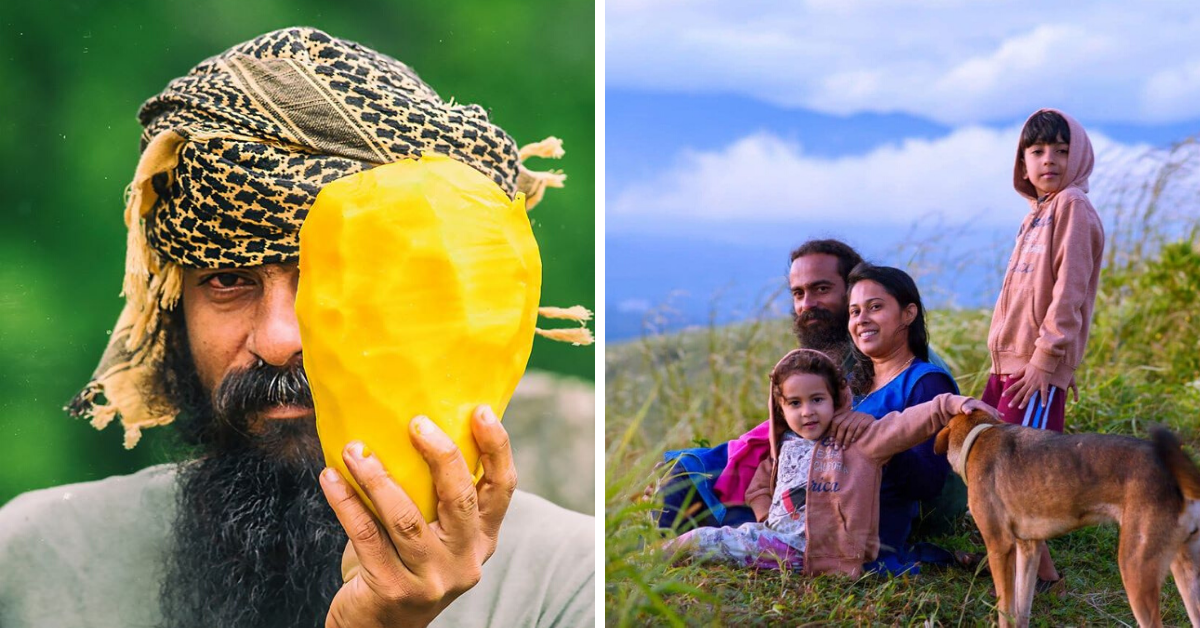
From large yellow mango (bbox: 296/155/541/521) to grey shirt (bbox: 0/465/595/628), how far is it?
130 cm

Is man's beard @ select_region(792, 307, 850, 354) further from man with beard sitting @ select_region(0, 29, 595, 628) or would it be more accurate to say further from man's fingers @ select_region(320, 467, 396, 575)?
man's fingers @ select_region(320, 467, 396, 575)

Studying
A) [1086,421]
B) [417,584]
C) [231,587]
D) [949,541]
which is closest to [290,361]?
[231,587]

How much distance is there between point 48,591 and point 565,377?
1782 mm

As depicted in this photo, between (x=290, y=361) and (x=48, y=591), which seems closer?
(x=290, y=361)

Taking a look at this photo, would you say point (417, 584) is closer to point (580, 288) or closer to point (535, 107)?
point (580, 288)

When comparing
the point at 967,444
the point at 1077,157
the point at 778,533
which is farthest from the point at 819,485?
the point at 1077,157

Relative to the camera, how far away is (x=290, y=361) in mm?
3066

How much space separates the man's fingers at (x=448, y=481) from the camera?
2133 mm

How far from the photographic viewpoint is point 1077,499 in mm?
2883

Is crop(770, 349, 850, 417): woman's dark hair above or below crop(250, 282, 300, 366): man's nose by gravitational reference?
below

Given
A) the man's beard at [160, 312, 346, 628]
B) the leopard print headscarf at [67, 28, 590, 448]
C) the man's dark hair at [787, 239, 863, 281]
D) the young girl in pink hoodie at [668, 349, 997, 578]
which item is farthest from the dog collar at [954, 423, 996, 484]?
the man's beard at [160, 312, 346, 628]

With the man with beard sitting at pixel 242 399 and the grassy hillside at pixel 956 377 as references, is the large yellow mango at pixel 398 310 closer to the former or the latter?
the man with beard sitting at pixel 242 399

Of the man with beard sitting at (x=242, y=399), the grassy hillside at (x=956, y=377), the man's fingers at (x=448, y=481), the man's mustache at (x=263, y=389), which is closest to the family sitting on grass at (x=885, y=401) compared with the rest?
the grassy hillside at (x=956, y=377)

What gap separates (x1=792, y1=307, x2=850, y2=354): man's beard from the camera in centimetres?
371
